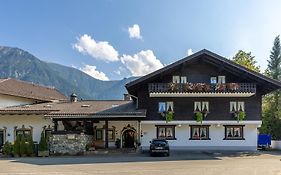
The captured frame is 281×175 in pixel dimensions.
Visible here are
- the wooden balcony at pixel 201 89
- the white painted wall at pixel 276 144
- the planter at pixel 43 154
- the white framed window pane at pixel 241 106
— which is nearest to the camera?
the planter at pixel 43 154

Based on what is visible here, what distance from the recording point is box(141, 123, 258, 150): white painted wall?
3541 cm

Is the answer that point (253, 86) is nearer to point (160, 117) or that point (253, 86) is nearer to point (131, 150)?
point (160, 117)

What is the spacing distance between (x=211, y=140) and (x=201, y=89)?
15.9 feet

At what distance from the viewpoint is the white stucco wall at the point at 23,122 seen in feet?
120

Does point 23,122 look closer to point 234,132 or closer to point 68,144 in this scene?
point 68,144

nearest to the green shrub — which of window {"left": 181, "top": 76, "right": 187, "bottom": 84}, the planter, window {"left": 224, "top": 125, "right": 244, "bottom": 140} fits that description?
the planter

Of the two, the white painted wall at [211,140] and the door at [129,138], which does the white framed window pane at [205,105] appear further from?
the door at [129,138]

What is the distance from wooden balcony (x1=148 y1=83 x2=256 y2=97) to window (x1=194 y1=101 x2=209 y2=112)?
49.6 inches

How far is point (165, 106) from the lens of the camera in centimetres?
3550

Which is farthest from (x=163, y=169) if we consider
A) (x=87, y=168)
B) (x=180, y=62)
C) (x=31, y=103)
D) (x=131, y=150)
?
(x=31, y=103)

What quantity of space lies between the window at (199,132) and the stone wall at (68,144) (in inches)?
385

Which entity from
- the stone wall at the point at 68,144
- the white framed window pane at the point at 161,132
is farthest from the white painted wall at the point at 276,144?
the stone wall at the point at 68,144

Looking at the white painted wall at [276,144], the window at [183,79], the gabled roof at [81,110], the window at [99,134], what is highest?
the window at [183,79]

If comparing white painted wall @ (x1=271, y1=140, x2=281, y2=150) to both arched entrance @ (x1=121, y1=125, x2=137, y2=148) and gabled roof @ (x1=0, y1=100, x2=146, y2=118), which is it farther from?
gabled roof @ (x1=0, y1=100, x2=146, y2=118)
